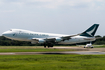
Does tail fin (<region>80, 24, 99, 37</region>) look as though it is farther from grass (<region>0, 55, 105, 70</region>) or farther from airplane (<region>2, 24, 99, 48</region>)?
grass (<region>0, 55, 105, 70</region>)

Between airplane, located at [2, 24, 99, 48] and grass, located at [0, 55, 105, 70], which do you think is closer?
grass, located at [0, 55, 105, 70]

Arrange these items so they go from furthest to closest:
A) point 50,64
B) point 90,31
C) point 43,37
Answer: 1. point 90,31
2. point 43,37
3. point 50,64

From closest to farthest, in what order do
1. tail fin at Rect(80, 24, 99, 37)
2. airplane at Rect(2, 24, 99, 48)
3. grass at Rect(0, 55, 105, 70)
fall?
grass at Rect(0, 55, 105, 70), airplane at Rect(2, 24, 99, 48), tail fin at Rect(80, 24, 99, 37)

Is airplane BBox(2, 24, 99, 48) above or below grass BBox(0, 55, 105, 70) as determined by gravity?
above

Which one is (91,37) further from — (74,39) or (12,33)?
(12,33)

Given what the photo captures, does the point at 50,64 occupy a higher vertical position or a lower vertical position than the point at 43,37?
lower

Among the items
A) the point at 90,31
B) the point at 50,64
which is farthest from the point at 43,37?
the point at 50,64

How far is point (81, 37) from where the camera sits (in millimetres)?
58531

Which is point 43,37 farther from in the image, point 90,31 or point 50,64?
point 50,64

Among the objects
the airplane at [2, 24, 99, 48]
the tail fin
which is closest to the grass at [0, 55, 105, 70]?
the airplane at [2, 24, 99, 48]

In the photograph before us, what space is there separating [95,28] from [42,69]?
44.4 m

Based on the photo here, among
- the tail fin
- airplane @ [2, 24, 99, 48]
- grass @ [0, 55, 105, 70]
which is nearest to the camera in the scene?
grass @ [0, 55, 105, 70]

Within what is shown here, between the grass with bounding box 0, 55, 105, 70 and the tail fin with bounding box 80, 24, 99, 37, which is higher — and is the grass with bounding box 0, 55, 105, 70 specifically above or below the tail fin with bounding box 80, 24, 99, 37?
below

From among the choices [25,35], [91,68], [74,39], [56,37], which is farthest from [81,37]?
[91,68]
